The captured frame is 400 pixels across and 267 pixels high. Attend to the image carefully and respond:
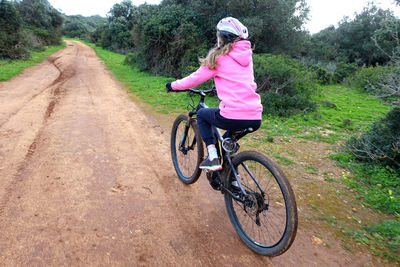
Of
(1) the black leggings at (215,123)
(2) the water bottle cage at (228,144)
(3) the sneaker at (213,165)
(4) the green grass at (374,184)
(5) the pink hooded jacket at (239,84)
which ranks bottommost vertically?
(4) the green grass at (374,184)

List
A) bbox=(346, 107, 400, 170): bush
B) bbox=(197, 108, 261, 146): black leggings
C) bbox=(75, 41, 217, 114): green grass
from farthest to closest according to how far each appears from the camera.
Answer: bbox=(75, 41, 217, 114): green grass < bbox=(346, 107, 400, 170): bush < bbox=(197, 108, 261, 146): black leggings

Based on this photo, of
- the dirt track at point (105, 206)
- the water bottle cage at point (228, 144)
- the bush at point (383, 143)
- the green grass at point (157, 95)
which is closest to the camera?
the dirt track at point (105, 206)

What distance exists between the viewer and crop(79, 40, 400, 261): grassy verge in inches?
111

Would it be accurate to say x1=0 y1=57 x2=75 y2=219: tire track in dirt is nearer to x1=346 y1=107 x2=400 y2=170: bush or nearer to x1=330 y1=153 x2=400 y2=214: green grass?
x1=330 y1=153 x2=400 y2=214: green grass

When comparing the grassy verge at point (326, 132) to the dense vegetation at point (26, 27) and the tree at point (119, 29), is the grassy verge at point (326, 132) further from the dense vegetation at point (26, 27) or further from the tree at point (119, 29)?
the tree at point (119, 29)

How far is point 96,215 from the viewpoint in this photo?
2777 mm

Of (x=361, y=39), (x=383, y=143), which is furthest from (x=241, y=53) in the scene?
(x=361, y=39)

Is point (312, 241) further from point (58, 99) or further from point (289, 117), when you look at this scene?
point (58, 99)

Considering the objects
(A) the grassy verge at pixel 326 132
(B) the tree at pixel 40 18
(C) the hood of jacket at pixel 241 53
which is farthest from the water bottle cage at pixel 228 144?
(B) the tree at pixel 40 18

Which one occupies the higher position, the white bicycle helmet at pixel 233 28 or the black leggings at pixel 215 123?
the white bicycle helmet at pixel 233 28

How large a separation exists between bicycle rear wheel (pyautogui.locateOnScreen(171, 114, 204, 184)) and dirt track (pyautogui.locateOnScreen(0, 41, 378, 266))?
7.0 inches

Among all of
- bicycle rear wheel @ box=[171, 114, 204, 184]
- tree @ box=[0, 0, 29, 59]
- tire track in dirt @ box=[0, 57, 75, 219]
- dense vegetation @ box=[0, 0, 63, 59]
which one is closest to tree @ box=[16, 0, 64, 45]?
dense vegetation @ box=[0, 0, 63, 59]

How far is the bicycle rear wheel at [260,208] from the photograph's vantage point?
2.08 metres

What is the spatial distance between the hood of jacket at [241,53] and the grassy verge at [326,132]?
7.51ft
